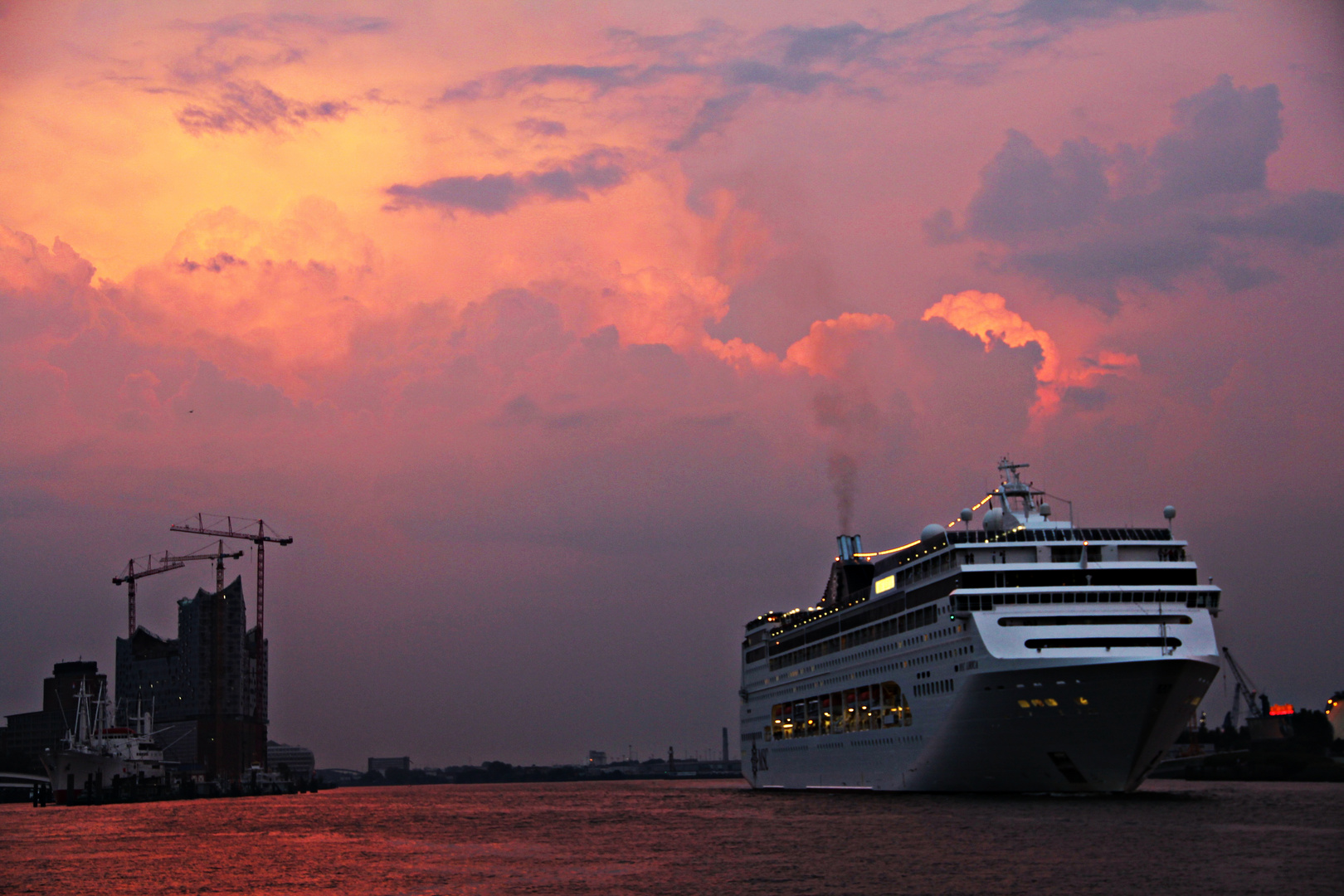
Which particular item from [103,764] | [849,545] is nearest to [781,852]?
[849,545]

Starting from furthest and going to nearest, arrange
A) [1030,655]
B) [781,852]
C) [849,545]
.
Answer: [849,545]
[1030,655]
[781,852]

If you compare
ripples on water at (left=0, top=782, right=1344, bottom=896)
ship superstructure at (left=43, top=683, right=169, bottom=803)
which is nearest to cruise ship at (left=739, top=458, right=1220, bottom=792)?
ripples on water at (left=0, top=782, right=1344, bottom=896)

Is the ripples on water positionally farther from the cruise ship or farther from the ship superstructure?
the ship superstructure

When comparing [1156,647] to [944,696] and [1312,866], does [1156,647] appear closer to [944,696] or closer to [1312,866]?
[944,696]

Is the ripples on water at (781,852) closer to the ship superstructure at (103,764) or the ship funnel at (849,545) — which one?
the ship funnel at (849,545)

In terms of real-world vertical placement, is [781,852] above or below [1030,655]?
below

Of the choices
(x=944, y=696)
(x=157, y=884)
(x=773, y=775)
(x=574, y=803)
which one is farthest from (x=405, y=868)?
(x=574, y=803)

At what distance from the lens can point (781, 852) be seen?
59719mm

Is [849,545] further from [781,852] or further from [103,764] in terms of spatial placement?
[103,764]

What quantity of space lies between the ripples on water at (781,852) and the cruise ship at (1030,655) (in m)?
2.44

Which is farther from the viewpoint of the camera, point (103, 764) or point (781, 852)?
point (103, 764)

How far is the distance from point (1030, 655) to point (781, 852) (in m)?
17.6

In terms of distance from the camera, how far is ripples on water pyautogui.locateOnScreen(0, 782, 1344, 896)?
160ft

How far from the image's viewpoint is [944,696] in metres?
74.1
